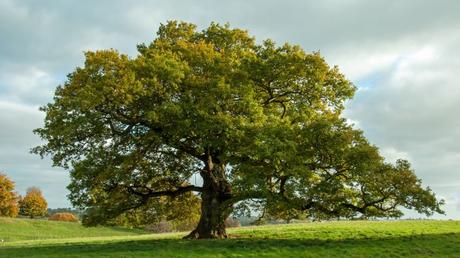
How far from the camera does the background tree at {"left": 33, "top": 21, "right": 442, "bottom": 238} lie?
29.1m

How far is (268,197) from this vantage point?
95.5ft

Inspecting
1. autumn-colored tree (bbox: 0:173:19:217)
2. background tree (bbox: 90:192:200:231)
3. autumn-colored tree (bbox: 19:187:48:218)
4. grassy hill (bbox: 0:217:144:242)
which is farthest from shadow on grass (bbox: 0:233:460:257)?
autumn-colored tree (bbox: 19:187:48:218)

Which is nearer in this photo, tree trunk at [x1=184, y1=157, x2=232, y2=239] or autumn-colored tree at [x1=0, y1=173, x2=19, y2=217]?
tree trunk at [x1=184, y1=157, x2=232, y2=239]

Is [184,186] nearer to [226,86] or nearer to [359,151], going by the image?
[226,86]

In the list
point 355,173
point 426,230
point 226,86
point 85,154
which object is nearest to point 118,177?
point 85,154

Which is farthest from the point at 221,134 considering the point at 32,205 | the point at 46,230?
the point at 32,205

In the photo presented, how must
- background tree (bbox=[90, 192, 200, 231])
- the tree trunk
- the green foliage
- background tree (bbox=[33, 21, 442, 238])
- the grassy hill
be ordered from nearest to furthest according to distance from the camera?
1. background tree (bbox=[33, 21, 442, 238])
2. the tree trunk
3. background tree (bbox=[90, 192, 200, 231])
4. the green foliage
5. the grassy hill

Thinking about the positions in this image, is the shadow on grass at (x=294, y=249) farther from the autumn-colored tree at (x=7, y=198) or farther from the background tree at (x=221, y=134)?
the autumn-colored tree at (x=7, y=198)

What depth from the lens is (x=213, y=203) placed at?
112ft

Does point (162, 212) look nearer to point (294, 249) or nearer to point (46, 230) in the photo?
point (294, 249)

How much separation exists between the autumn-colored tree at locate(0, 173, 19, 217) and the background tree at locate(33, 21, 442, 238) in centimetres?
6478

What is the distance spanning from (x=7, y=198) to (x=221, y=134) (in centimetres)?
7419

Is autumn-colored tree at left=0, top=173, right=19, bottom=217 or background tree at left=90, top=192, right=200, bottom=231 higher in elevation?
autumn-colored tree at left=0, top=173, right=19, bottom=217

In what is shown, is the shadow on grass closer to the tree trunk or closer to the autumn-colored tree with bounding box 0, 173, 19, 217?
the tree trunk
